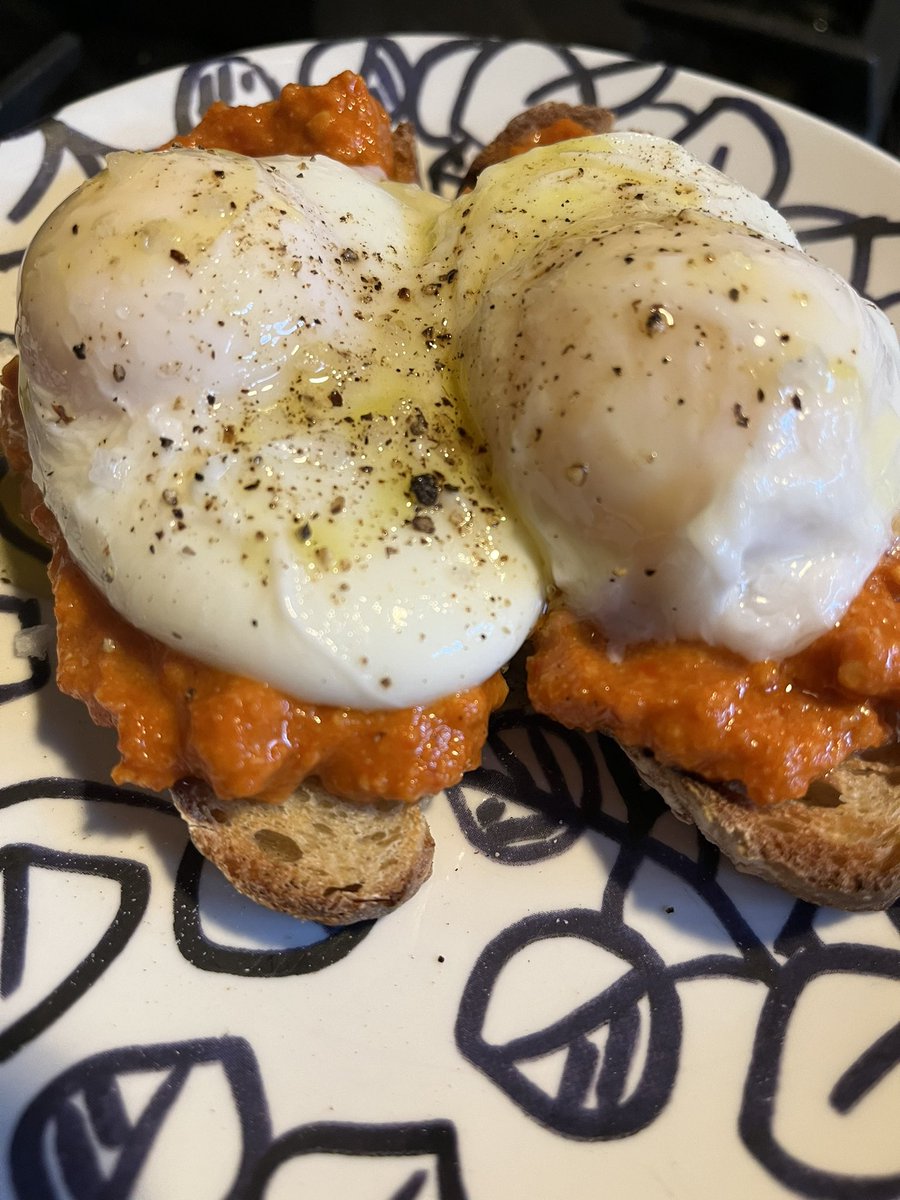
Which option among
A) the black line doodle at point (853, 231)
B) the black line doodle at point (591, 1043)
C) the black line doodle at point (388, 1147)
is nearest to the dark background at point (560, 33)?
the black line doodle at point (853, 231)

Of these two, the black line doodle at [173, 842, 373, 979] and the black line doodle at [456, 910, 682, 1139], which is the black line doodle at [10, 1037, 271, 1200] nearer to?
the black line doodle at [173, 842, 373, 979]

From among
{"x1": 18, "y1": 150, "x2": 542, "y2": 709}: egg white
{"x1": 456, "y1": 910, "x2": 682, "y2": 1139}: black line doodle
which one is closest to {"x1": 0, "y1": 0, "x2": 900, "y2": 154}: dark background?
{"x1": 18, "y1": 150, "x2": 542, "y2": 709}: egg white

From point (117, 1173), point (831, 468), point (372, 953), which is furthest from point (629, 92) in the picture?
point (117, 1173)

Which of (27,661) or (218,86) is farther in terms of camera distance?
(218,86)

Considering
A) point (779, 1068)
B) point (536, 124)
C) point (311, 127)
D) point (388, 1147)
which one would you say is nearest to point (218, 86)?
point (311, 127)

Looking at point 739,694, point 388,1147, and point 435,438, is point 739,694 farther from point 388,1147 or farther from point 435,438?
point 388,1147
